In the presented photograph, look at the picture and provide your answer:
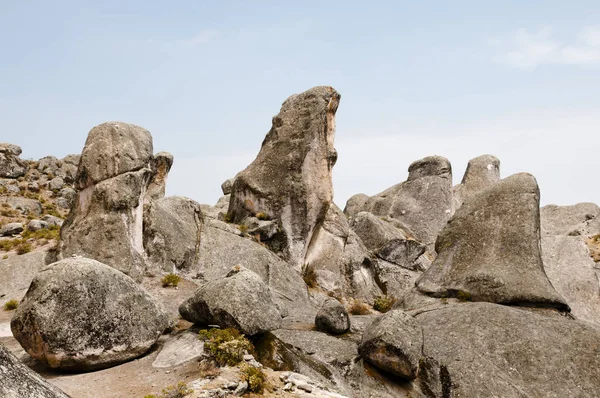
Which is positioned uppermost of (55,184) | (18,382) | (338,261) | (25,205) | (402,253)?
(18,382)

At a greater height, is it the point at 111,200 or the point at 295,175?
the point at 295,175

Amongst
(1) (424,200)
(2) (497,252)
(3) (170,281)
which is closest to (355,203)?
(1) (424,200)

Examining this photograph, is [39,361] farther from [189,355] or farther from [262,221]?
[262,221]

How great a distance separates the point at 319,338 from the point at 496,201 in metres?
10.4

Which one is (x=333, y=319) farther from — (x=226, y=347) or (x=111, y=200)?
(x=111, y=200)

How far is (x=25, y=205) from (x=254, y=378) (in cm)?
4041

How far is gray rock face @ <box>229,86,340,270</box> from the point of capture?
29.6 metres

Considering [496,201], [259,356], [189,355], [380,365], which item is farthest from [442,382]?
[496,201]

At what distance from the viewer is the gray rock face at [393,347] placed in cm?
1678

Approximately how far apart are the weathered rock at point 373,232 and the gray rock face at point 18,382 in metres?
30.0

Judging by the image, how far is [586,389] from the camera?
16.5m

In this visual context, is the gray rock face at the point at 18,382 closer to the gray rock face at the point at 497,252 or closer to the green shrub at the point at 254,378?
the green shrub at the point at 254,378

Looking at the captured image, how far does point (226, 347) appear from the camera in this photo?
14.4 metres

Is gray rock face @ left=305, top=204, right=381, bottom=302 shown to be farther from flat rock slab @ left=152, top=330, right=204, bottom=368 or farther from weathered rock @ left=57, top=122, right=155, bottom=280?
flat rock slab @ left=152, top=330, right=204, bottom=368
